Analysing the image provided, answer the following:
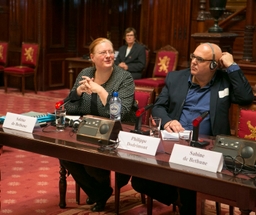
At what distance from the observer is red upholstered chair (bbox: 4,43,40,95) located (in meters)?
9.36

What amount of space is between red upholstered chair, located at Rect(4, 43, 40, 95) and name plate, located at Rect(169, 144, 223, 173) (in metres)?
7.24

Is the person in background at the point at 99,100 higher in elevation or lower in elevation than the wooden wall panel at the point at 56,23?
lower

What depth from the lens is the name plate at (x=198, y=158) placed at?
2330mm

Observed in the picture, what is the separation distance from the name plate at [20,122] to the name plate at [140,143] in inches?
24.1

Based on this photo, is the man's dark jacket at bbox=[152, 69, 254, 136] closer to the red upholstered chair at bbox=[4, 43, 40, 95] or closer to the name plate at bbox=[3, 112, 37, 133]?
the name plate at bbox=[3, 112, 37, 133]

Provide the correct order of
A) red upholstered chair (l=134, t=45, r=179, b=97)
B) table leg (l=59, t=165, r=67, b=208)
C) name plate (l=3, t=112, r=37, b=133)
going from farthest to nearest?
red upholstered chair (l=134, t=45, r=179, b=97), table leg (l=59, t=165, r=67, b=208), name plate (l=3, t=112, r=37, b=133)

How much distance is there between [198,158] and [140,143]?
1.25 ft

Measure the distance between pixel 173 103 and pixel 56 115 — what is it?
0.83 metres

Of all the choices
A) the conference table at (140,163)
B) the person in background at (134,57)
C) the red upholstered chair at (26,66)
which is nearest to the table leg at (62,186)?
the conference table at (140,163)

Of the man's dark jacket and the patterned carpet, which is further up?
the man's dark jacket

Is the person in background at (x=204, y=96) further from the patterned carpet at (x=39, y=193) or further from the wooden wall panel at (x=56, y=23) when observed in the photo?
the wooden wall panel at (x=56, y=23)

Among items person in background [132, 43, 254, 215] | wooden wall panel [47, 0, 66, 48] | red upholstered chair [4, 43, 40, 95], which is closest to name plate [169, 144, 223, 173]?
person in background [132, 43, 254, 215]

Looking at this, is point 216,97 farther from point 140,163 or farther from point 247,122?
point 140,163

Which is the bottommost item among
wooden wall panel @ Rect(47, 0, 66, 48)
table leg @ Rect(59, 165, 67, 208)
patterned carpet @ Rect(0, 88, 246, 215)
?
patterned carpet @ Rect(0, 88, 246, 215)
